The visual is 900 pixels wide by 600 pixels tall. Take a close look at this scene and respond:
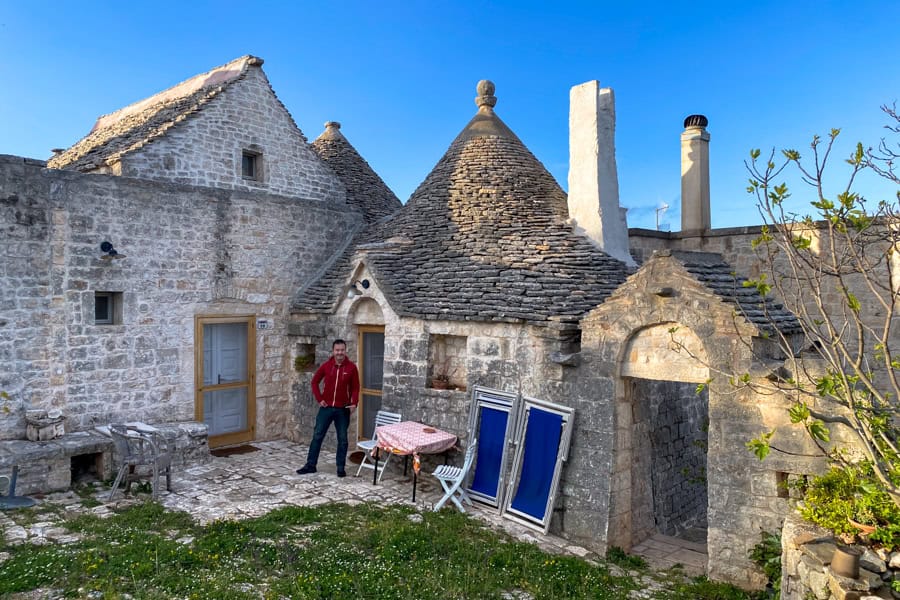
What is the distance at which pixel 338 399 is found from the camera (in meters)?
9.24

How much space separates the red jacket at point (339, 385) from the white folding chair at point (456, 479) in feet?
5.54

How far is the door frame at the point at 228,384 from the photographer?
10.6 m

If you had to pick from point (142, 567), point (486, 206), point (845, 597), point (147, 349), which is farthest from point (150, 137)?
point (845, 597)

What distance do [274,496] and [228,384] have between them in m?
3.22

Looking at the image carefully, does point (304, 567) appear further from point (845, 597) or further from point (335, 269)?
point (335, 269)

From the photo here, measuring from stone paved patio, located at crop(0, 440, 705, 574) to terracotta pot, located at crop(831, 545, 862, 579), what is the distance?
2.46m

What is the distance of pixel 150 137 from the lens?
1030 centimetres

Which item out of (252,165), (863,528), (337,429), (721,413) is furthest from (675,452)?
(252,165)

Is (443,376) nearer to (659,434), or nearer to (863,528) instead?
(659,434)

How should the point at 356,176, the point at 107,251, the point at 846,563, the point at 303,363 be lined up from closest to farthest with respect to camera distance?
the point at 846,563 < the point at 107,251 < the point at 303,363 < the point at 356,176

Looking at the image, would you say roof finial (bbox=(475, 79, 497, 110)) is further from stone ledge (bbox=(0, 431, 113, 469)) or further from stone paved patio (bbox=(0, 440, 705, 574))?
stone ledge (bbox=(0, 431, 113, 469))

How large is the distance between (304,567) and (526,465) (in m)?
3.00

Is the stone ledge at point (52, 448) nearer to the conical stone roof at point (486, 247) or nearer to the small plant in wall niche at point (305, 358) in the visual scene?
the small plant in wall niche at point (305, 358)

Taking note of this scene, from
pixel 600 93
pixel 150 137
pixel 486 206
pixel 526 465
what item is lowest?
pixel 526 465
